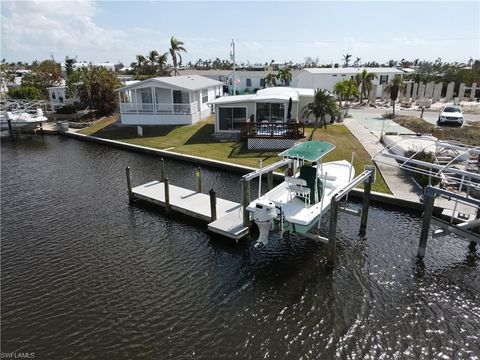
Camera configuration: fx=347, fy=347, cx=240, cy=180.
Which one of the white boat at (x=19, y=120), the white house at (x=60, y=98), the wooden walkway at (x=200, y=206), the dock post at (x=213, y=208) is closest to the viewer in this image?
the wooden walkway at (x=200, y=206)

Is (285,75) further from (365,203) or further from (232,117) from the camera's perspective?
(365,203)

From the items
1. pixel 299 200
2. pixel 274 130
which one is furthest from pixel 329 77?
pixel 299 200

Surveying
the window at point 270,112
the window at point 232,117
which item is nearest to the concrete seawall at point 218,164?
the window at point 232,117

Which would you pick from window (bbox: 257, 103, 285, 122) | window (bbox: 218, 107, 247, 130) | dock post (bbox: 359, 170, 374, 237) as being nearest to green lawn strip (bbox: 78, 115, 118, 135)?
window (bbox: 218, 107, 247, 130)

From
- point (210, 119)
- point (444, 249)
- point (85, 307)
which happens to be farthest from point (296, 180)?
point (210, 119)

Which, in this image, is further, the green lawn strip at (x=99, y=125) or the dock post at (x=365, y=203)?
the green lawn strip at (x=99, y=125)

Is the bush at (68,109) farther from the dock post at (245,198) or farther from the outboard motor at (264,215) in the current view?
the outboard motor at (264,215)

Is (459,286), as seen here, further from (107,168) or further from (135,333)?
(107,168)
